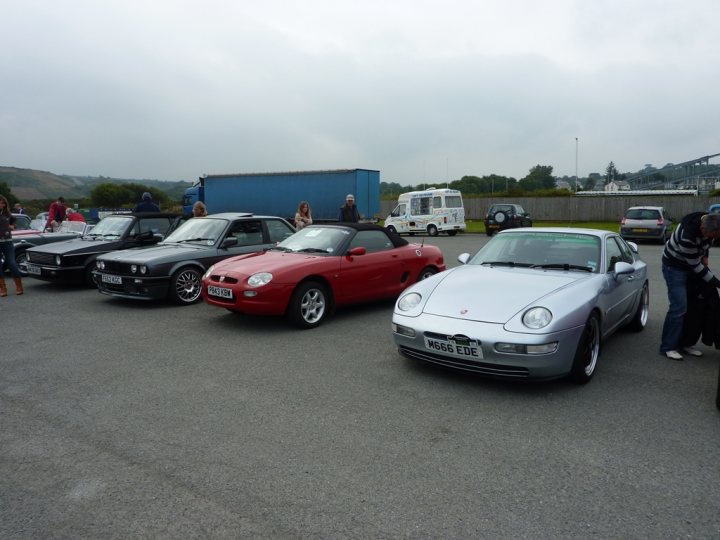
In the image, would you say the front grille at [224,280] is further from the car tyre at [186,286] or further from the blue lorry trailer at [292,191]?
the blue lorry trailer at [292,191]

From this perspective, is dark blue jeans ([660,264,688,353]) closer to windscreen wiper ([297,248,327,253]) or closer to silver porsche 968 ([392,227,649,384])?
silver porsche 968 ([392,227,649,384])

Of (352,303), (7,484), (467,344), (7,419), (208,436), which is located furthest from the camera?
(352,303)

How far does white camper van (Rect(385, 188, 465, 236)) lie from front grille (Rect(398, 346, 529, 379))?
2157cm

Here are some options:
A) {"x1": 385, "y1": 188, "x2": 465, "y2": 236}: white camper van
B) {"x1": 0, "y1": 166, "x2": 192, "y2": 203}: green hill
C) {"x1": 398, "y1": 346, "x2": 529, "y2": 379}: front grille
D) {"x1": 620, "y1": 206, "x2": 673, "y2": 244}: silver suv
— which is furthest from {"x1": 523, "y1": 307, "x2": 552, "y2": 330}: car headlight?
{"x1": 0, "y1": 166, "x2": 192, "y2": 203}: green hill

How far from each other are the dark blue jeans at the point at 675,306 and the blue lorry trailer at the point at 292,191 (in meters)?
19.3

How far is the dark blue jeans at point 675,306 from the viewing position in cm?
524

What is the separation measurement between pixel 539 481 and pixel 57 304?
827 centimetres

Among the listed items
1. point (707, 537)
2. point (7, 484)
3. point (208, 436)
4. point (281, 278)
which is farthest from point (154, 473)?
point (281, 278)

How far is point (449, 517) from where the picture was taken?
2.65 meters

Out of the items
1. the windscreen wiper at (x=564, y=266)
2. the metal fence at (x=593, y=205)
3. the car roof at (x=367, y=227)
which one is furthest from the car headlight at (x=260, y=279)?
the metal fence at (x=593, y=205)

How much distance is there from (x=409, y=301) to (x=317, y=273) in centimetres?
207

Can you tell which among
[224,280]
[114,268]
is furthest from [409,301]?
[114,268]

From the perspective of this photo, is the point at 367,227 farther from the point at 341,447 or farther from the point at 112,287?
Answer: the point at 341,447

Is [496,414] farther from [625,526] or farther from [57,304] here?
[57,304]
